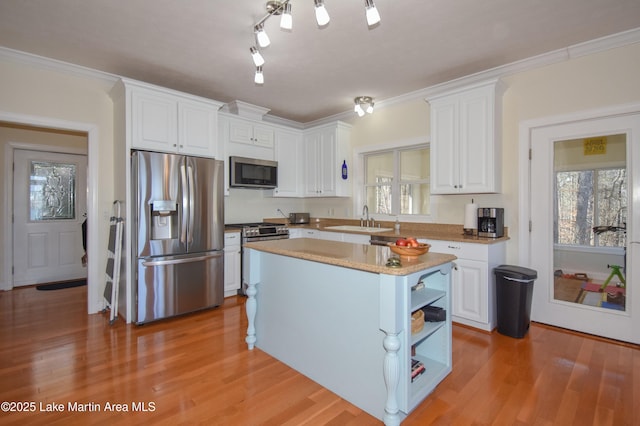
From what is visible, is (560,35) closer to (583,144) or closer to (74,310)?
(583,144)

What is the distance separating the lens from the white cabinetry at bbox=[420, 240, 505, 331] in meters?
2.99

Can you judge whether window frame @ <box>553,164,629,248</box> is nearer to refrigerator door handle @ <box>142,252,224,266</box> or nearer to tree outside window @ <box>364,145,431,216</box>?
tree outside window @ <box>364,145,431,216</box>

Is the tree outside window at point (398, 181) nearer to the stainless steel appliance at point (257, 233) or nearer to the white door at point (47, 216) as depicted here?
the stainless steel appliance at point (257, 233)

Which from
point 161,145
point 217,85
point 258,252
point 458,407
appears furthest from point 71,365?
point 217,85

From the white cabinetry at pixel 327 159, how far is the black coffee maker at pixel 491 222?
1997 mm

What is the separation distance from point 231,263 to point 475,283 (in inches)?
110

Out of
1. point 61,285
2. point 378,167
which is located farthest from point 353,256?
point 61,285

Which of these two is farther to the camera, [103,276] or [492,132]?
[103,276]

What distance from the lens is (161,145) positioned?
3.38m

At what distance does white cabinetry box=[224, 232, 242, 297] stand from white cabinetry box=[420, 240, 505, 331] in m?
2.47

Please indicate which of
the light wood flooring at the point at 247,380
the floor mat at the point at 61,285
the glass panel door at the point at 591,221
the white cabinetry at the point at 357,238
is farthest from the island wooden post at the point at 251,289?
the floor mat at the point at 61,285

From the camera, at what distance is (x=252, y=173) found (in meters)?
4.41

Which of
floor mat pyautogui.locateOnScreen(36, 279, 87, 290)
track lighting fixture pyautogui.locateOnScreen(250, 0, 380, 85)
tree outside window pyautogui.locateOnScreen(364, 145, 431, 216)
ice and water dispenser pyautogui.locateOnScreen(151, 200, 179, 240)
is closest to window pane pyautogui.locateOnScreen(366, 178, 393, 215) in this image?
tree outside window pyautogui.locateOnScreen(364, 145, 431, 216)

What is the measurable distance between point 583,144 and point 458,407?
2620 mm
